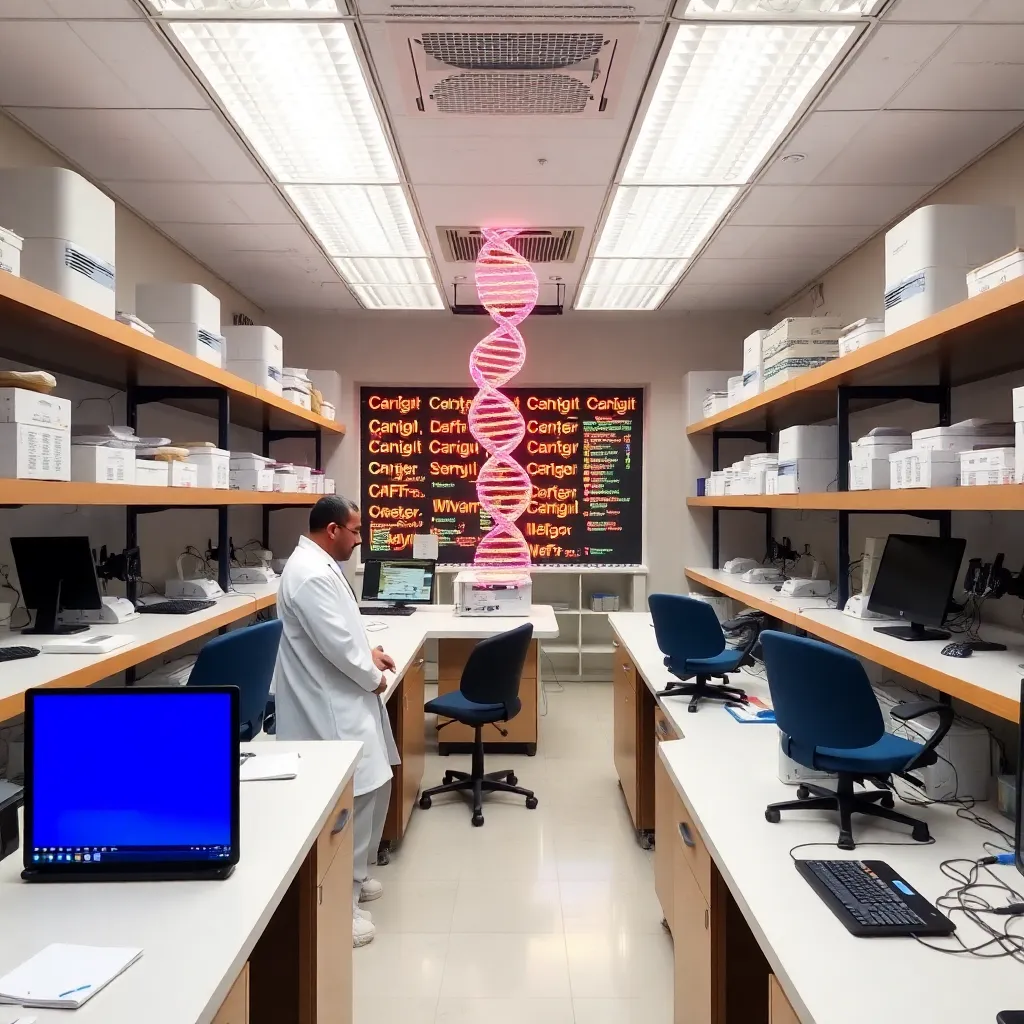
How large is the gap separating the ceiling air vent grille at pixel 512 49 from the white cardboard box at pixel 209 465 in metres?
1.96

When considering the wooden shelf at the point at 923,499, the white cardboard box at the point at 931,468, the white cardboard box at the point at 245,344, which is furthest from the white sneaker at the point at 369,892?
the white cardboard box at the point at 245,344

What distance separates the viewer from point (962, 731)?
7.62ft

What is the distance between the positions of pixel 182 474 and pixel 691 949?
2.63 m

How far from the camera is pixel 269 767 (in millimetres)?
2057

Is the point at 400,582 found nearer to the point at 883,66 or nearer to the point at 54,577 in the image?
the point at 54,577

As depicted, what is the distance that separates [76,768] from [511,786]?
2.73 meters

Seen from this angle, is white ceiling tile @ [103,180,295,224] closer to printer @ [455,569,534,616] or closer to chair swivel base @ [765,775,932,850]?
printer @ [455,569,534,616]

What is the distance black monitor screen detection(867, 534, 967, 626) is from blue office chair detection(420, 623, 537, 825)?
1668 mm

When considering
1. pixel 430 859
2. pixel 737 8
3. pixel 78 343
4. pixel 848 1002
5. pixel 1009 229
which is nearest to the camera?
pixel 848 1002

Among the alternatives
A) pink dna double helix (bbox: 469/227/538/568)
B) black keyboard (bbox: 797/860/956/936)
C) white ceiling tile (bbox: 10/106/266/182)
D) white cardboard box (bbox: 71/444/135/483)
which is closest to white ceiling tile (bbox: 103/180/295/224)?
white ceiling tile (bbox: 10/106/266/182)

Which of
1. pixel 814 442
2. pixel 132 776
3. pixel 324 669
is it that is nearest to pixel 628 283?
pixel 814 442

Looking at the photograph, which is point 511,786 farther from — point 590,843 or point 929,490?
point 929,490

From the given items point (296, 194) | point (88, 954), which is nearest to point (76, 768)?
point (88, 954)

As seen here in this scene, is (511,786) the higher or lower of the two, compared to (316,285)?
lower
